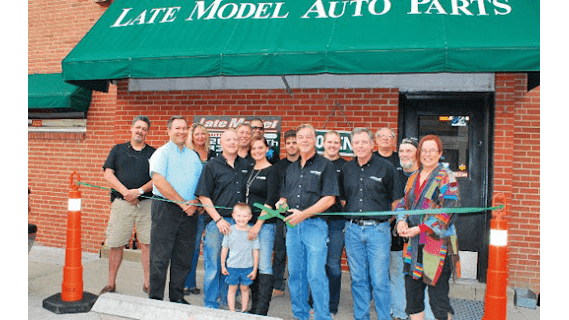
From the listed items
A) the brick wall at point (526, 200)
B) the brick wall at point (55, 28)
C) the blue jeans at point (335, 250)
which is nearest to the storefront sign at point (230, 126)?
the blue jeans at point (335, 250)

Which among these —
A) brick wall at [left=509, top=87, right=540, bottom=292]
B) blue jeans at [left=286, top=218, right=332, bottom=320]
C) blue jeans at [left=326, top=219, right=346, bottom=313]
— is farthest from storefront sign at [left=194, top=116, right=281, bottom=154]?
brick wall at [left=509, top=87, right=540, bottom=292]

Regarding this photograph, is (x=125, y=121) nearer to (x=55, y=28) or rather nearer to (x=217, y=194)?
(x=55, y=28)

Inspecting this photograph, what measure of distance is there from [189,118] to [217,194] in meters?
2.80

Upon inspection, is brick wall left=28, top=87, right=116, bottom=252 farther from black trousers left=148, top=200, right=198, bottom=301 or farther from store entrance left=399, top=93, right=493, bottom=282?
store entrance left=399, top=93, right=493, bottom=282

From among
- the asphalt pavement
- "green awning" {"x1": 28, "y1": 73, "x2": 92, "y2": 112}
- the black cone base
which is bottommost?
the asphalt pavement

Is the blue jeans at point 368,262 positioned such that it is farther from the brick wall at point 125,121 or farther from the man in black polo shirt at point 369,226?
the brick wall at point 125,121

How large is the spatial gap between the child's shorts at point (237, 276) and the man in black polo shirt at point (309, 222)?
442 mm

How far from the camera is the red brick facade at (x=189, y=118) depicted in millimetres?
5914

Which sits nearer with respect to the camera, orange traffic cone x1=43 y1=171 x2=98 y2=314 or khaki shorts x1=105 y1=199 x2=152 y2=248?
orange traffic cone x1=43 y1=171 x2=98 y2=314

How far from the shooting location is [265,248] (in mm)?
4348

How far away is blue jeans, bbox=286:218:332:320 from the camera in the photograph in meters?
4.14

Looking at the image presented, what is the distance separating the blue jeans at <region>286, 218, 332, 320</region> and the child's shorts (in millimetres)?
441

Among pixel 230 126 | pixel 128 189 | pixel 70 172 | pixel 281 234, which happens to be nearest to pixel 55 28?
pixel 70 172

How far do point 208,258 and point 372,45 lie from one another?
297 centimetres
